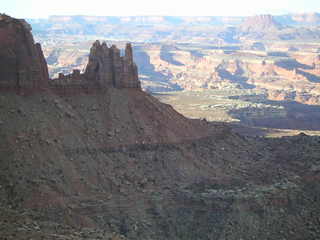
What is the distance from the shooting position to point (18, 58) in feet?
230

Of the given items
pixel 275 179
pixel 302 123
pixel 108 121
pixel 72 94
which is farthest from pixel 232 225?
pixel 302 123

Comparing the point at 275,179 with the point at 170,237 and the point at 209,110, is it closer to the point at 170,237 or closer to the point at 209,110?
the point at 170,237

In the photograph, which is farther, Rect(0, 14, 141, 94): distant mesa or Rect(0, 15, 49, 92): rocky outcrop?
Rect(0, 14, 141, 94): distant mesa

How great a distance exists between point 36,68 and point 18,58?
242 centimetres

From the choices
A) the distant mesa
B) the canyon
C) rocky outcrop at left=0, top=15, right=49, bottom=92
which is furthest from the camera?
the distant mesa

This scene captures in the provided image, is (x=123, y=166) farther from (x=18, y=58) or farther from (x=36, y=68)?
(x=18, y=58)

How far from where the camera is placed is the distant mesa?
6981cm

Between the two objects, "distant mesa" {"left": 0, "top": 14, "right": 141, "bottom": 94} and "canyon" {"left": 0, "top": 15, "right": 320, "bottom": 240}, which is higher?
"distant mesa" {"left": 0, "top": 14, "right": 141, "bottom": 94}

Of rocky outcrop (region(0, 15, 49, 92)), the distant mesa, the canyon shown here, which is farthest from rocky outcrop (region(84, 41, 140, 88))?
rocky outcrop (region(0, 15, 49, 92))

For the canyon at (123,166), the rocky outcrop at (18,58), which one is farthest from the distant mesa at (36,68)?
the canyon at (123,166)

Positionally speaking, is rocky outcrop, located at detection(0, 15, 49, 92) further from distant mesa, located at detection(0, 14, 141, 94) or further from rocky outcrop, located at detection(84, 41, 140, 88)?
rocky outcrop, located at detection(84, 41, 140, 88)

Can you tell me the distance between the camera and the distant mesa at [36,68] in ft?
229

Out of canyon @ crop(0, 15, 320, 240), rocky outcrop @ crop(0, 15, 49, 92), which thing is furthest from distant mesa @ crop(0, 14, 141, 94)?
canyon @ crop(0, 15, 320, 240)

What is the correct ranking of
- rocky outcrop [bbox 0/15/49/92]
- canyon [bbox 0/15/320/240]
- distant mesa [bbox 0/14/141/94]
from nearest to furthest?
canyon [bbox 0/15/320/240] → rocky outcrop [bbox 0/15/49/92] → distant mesa [bbox 0/14/141/94]
